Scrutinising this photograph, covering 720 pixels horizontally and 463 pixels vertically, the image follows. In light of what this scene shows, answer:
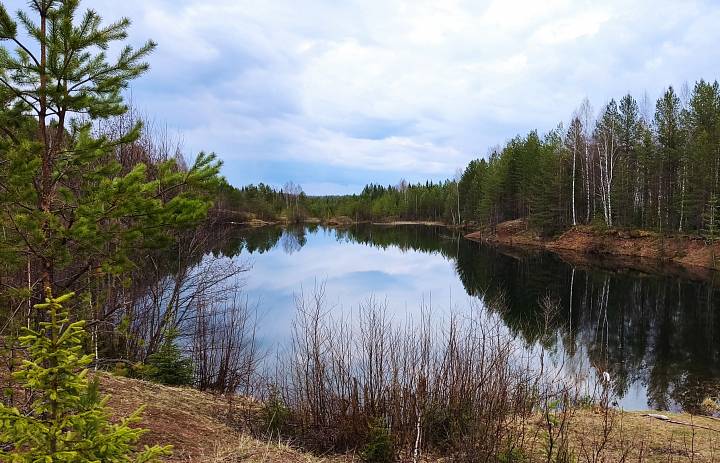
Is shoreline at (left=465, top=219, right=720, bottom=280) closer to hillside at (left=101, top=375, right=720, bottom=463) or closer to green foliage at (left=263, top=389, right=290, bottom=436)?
hillside at (left=101, top=375, right=720, bottom=463)

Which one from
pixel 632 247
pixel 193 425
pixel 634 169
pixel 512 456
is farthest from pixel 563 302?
pixel 634 169

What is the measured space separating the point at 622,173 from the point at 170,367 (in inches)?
1910

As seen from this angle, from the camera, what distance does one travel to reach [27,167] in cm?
421

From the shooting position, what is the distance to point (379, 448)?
23.0 feet

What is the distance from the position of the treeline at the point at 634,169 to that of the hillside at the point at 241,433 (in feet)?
112

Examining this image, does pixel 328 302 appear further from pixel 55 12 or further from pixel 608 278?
pixel 608 278

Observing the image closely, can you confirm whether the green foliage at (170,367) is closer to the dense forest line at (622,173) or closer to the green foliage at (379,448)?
the green foliage at (379,448)

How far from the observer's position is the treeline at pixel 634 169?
132 ft

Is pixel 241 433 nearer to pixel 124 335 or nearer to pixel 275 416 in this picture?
pixel 275 416

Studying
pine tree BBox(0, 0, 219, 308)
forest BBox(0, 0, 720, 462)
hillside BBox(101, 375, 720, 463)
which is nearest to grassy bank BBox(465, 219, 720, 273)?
forest BBox(0, 0, 720, 462)

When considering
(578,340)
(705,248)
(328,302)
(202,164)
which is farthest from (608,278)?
(202,164)

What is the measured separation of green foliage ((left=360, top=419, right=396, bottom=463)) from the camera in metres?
6.99

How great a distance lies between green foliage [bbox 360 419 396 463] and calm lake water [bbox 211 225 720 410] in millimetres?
3894

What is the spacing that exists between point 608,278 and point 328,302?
20.7 metres
